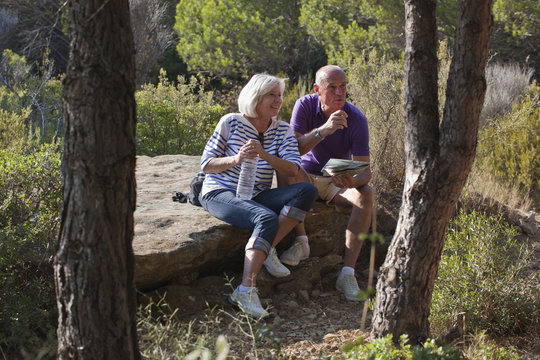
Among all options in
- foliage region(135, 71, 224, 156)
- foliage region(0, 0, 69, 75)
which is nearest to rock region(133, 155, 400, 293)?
foliage region(135, 71, 224, 156)

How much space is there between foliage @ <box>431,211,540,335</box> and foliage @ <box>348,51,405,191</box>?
2.14 metres

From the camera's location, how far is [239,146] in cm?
396

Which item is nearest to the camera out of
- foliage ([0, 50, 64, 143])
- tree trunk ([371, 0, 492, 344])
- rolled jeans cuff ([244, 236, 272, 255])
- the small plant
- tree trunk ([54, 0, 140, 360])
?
tree trunk ([54, 0, 140, 360])

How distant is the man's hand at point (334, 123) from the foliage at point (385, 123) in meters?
1.71

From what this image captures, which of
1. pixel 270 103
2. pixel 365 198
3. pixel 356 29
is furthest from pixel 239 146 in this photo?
pixel 356 29

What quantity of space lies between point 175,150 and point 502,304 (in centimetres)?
526

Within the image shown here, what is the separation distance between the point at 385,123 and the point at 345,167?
228cm

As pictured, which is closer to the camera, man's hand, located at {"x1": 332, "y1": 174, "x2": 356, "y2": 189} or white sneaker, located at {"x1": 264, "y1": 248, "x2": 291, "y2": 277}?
white sneaker, located at {"x1": 264, "y1": 248, "x2": 291, "y2": 277}

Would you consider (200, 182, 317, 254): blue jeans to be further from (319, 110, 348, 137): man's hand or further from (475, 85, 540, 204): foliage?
(475, 85, 540, 204): foliage

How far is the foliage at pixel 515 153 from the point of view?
263 inches

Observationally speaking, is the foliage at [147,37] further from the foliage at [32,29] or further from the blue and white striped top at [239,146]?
the blue and white striped top at [239,146]

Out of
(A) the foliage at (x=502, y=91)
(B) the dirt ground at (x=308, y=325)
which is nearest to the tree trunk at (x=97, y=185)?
(B) the dirt ground at (x=308, y=325)

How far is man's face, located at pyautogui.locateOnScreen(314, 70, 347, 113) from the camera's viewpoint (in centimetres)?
430

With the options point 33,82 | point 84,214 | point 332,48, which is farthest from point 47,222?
point 332,48
